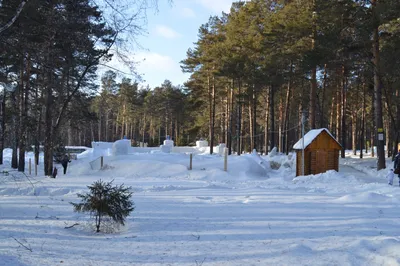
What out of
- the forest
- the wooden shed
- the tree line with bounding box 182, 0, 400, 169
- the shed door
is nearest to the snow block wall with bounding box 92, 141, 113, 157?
the forest

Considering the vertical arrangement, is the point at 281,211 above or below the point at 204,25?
below

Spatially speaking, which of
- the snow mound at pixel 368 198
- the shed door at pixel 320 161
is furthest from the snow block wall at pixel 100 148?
the snow mound at pixel 368 198

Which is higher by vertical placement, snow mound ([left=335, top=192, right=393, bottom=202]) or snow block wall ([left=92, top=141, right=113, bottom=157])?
snow block wall ([left=92, top=141, right=113, bottom=157])

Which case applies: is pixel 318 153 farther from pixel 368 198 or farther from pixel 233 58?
pixel 233 58

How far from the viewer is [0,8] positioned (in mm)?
6551

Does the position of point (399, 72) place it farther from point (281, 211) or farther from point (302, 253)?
point (302, 253)

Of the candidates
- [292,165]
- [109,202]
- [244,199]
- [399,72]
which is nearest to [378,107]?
[399,72]

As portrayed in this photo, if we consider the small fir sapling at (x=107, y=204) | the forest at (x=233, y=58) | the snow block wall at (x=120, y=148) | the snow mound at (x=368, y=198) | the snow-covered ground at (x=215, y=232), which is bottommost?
the snow-covered ground at (x=215, y=232)

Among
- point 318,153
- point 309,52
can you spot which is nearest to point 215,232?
point 318,153

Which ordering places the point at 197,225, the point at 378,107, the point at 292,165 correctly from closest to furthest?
the point at 197,225 < the point at 378,107 < the point at 292,165

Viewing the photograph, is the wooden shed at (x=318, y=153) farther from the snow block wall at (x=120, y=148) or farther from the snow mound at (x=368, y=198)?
the snow block wall at (x=120, y=148)

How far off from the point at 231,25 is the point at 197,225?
2824cm

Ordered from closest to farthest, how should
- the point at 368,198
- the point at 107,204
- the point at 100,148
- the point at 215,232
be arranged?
1. the point at 215,232
2. the point at 107,204
3. the point at 368,198
4. the point at 100,148

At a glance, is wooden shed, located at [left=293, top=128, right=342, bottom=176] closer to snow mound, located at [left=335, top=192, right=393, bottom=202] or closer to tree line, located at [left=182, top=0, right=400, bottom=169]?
tree line, located at [left=182, top=0, right=400, bottom=169]
